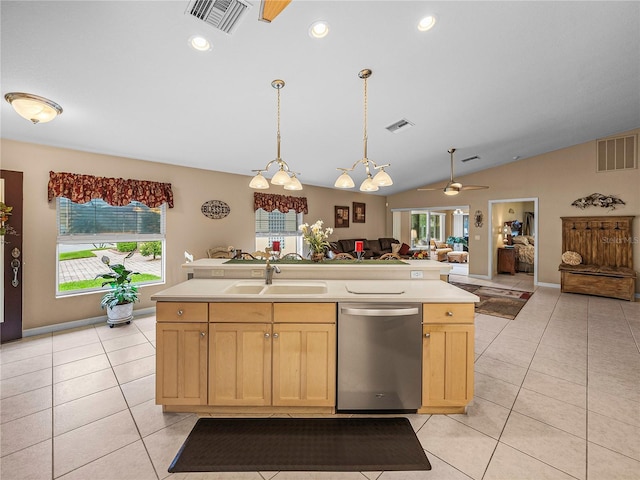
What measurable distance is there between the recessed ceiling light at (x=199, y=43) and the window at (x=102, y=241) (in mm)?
3020

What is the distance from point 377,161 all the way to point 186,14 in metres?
4.16

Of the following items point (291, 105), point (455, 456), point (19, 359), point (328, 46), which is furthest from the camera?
point (291, 105)

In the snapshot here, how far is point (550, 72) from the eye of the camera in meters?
2.84

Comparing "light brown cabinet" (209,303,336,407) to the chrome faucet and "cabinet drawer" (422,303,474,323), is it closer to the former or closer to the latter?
the chrome faucet

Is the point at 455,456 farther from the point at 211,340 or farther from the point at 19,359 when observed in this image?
the point at 19,359

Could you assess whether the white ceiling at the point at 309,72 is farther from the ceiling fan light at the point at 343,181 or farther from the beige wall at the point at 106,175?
the ceiling fan light at the point at 343,181

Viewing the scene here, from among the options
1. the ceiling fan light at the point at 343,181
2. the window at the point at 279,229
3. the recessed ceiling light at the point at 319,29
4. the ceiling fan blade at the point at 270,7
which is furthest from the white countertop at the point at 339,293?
the window at the point at 279,229

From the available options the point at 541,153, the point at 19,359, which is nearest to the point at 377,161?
the point at 541,153

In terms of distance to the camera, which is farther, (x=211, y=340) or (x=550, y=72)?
(x=550, y=72)

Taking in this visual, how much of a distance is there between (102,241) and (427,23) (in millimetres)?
4646

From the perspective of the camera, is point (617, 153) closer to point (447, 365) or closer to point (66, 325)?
point (447, 365)

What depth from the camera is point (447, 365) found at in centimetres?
192

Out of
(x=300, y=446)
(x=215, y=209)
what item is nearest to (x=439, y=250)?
(x=215, y=209)

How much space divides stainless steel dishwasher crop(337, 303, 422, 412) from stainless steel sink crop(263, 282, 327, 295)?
0.46 m
